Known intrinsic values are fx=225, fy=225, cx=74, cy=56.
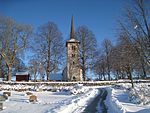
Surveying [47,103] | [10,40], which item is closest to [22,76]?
[10,40]

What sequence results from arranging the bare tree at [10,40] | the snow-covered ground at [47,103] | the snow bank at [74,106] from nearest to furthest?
1. the snow bank at [74,106]
2. the snow-covered ground at [47,103]
3. the bare tree at [10,40]

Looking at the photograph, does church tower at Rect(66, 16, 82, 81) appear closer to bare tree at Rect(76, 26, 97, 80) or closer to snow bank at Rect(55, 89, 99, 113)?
bare tree at Rect(76, 26, 97, 80)

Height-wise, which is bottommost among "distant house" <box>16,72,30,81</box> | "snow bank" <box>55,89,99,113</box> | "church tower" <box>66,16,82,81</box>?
"snow bank" <box>55,89,99,113</box>

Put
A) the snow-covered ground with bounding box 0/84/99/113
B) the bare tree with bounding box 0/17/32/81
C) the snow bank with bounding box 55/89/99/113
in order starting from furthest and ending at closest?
the bare tree with bounding box 0/17/32/81
the snow-covered ground with bounding box 0/84/99/113
the snow bank with bounding box 55/89/99/113

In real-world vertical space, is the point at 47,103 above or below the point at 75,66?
below

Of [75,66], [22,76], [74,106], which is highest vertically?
[75,66]

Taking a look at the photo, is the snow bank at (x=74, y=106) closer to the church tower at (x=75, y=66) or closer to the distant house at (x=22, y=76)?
the church tower at (x=75, y=66)

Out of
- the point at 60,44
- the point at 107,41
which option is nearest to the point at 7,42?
the point at 60,44

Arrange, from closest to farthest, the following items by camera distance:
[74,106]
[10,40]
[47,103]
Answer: [74,106]
[47,103]
[10,40]

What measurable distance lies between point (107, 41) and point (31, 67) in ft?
69.4

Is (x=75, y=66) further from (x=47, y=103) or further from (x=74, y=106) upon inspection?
(x=74, y=106)

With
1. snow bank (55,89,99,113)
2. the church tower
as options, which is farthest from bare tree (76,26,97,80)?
snow bank (55,89,99,113)

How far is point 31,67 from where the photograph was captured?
58531 millimetres

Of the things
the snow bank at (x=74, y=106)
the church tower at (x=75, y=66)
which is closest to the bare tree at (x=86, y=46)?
the church tower at (x=75, y=66)
